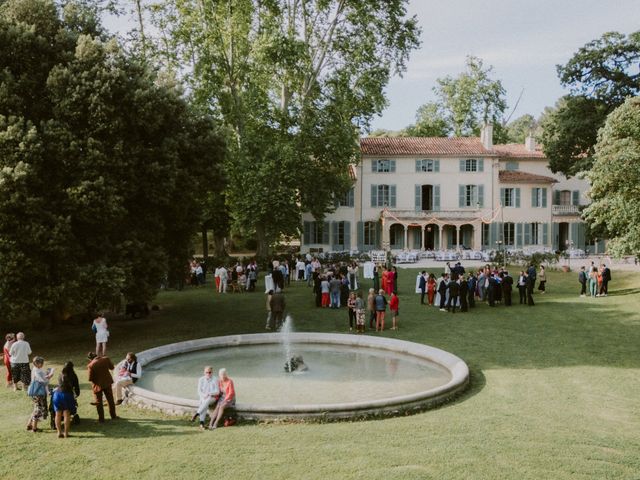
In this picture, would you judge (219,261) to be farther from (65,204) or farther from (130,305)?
(65,204)

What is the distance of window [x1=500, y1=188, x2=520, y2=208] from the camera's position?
149ft

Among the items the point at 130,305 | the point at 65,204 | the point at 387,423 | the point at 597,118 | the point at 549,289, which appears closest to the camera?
the point at 387,423

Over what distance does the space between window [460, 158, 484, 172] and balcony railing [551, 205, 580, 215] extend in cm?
681

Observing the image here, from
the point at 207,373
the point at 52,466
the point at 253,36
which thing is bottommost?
the point at 52,466

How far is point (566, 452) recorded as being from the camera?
8469 millimetres

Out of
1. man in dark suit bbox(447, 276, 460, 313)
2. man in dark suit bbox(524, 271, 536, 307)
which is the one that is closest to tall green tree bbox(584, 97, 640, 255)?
man in dark suit bbox(524, 271, 536, 307)

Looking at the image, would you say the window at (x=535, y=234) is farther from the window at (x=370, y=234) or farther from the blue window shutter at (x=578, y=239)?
the window at (x=370, y=234)

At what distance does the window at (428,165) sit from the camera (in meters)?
45.4

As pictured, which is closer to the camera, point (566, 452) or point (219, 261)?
point (566, 452)

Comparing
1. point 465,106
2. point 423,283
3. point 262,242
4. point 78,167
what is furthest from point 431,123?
point 78,167

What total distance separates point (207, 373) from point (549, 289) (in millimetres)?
20829

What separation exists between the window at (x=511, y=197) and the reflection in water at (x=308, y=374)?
32562mm

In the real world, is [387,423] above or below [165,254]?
below

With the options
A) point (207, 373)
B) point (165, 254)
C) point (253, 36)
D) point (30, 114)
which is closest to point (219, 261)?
point (253, 36)
